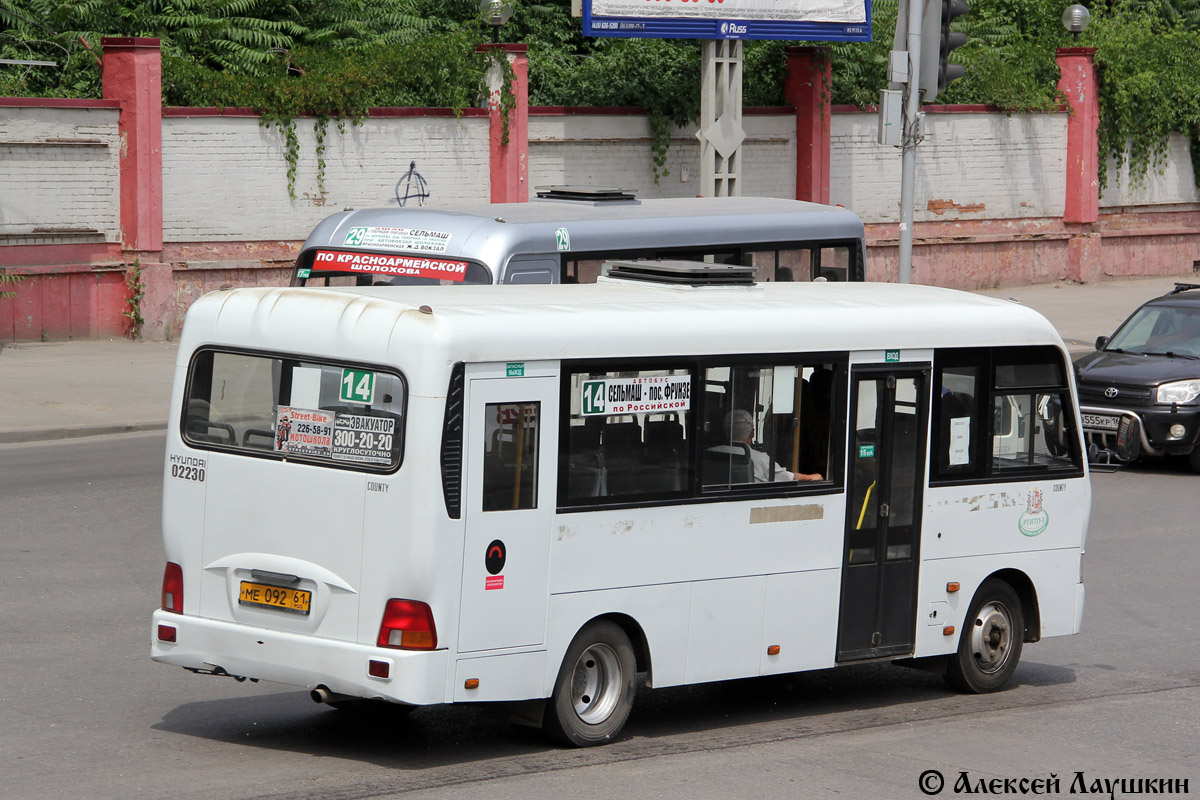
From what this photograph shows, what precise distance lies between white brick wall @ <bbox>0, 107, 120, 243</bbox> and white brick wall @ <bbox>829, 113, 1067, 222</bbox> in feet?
43.5

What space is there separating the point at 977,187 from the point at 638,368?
26344mm

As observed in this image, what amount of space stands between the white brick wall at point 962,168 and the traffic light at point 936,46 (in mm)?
11362

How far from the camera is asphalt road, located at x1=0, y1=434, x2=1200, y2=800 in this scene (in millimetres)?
7488

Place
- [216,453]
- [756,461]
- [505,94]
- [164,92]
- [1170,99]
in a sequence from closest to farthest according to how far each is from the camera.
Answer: [216,453] < [756,461] < [164,92] < [505,94] < [1170,99]

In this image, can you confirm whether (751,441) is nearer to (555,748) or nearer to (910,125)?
(555,748)

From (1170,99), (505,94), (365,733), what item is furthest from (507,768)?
(1170,99)

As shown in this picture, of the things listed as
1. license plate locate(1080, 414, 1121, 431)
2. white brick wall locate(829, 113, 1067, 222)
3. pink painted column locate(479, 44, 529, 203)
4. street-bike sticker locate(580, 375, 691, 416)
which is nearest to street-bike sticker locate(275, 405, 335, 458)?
street-bike sticker locate(580, 375, 691, 416)

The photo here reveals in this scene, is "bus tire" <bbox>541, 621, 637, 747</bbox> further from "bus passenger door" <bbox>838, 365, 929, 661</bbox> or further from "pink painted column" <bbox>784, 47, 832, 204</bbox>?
"pink painted column" <bbox>784, 47, 832, 204</bbox>

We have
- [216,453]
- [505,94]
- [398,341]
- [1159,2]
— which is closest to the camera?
[398,341]

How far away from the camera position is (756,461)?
8688mm

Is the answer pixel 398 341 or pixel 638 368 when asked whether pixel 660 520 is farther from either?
pixel 398 341

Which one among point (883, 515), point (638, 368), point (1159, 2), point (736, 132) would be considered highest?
point (1159, 2)

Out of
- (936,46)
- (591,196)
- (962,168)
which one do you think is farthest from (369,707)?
(962,168)

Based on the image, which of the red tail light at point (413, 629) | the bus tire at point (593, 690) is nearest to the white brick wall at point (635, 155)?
the bus tire at point (593, 690)
